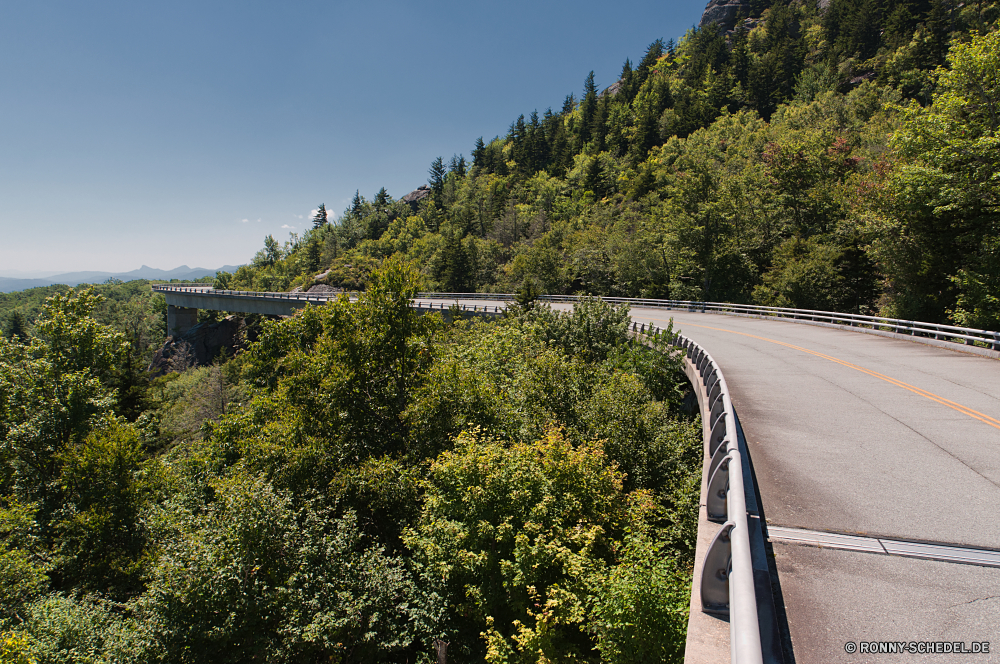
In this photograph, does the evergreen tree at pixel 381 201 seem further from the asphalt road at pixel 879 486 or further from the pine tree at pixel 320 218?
the asphalt road at pixel 879 486

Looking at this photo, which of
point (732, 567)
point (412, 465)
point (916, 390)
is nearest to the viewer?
point (732, 567)

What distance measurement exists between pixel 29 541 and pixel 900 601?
918 inches

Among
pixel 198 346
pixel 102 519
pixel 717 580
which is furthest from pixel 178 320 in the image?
pixel 717 580

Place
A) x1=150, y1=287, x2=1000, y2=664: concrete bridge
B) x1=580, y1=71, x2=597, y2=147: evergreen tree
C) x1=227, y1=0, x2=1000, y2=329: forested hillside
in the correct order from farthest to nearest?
x1=580, y1=71, x2=597, y2=147: evergreen tree < x1=227, y1=0, x2=1000, y2=329: forested hillside < x1=150, y1=287, x2=1000, y2=664: concrete bridge

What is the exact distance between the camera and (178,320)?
7325 cm

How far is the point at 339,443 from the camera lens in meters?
15.5

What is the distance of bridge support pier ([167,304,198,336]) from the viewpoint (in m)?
72.7

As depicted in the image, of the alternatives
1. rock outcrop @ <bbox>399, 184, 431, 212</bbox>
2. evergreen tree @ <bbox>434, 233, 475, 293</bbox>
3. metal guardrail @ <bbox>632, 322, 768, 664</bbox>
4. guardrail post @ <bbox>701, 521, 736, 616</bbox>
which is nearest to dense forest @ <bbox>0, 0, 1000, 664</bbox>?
metal guardrail @ <bbox>632, 322, 768, 664</bbox>

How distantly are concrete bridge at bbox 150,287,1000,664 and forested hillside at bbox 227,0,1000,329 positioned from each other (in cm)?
1493

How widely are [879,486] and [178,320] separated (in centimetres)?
8981

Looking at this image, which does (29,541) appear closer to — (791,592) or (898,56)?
(791,592)

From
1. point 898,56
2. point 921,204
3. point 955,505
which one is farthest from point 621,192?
point 955,505

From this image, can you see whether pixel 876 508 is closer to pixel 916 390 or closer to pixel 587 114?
pixel 916 390

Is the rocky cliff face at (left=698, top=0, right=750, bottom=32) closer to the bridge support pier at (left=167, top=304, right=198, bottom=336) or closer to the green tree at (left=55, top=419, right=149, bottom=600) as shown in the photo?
the bridge support pier at (left=167, top=304, right=198, bottom=336)
